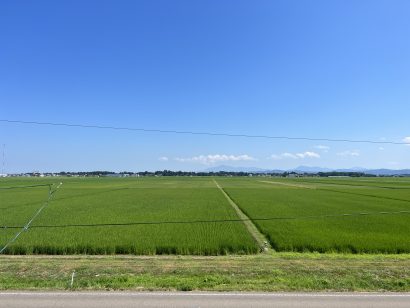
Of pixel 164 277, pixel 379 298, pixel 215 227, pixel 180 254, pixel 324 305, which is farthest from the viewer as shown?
pixel 215 227

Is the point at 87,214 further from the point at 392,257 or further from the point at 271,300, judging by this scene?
the point at 271,300

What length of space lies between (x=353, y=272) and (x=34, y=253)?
12.1 meters

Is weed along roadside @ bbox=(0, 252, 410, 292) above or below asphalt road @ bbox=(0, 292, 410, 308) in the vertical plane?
below

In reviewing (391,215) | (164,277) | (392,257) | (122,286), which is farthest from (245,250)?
(391,215)

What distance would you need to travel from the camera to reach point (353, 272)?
1100 centimetres

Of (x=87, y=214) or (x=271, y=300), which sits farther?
(x=87, y=214)

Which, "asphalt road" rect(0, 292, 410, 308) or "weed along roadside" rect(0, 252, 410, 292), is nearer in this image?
"asphalt road" rect(0, 292, 410, 308)

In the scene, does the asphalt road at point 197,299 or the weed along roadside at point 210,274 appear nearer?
the asphalt road at point 197,299

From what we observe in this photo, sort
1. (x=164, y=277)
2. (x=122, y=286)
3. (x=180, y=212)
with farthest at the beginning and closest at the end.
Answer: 1. (x=180, y=212)
2. (x=164, y=277)
3. (x=122, y=286)

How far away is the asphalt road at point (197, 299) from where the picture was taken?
7895 mm

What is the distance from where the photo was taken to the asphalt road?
25.9 feet

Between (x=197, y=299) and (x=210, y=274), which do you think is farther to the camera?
(x=210, y=274)

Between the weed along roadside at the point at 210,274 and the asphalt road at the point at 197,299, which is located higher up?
the asphalt road at the point at 197,299

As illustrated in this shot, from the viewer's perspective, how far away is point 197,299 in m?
8.27
